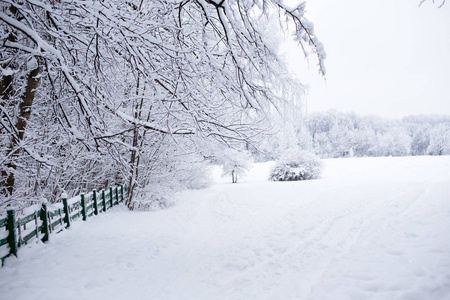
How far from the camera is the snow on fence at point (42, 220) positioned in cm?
412

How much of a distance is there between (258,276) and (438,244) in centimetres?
313

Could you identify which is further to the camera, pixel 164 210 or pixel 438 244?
pixel 164 210

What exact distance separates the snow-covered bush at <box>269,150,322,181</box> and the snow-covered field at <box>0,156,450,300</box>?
12499mm

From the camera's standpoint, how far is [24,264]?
3.98 metres

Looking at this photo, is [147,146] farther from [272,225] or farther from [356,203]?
[356,203]

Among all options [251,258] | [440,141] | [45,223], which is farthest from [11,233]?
[440,141]

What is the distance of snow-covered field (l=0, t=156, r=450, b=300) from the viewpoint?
3.26 metres

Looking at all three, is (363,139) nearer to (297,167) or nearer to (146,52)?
(297,167)

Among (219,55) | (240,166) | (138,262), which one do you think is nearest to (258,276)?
(138,262)

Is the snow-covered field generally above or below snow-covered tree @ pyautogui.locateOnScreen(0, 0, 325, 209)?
below

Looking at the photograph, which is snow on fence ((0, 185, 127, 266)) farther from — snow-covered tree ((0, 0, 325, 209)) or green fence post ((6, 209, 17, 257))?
snow-covered tree ((0, 0, 325, 209))

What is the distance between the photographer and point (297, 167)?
20469 mm

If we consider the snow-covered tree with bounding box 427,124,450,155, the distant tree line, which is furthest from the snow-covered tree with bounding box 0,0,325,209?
→ the snow-covered tree with bounding box 427,124,450,155

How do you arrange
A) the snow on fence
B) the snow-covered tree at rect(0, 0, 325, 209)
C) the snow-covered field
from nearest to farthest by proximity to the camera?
1. the snow-covered tree at rect(0, 0, 325, 209)
2. the snow-covered field
3. the snow on fence
